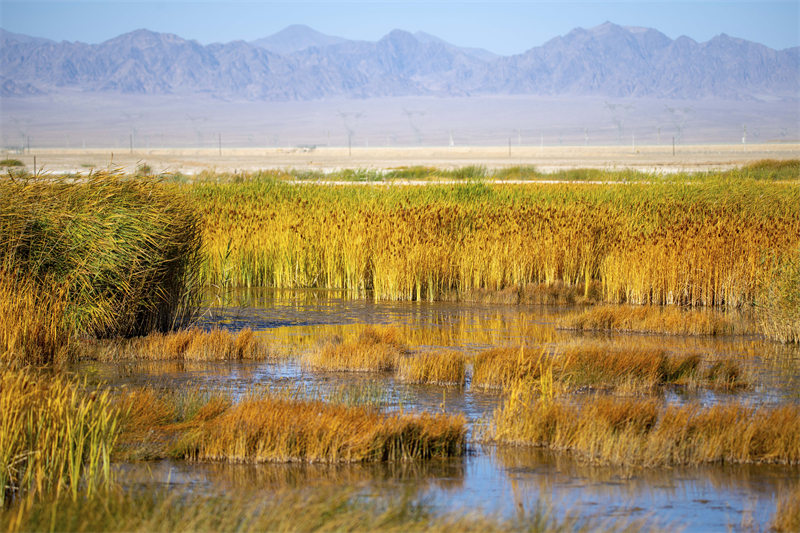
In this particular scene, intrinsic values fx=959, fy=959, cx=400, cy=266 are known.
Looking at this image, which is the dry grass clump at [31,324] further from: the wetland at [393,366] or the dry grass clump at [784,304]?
the dry grass clump at [784,304]

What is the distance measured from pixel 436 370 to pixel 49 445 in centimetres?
425

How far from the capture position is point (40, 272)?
1080cm

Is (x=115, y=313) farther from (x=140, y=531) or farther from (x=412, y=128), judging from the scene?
(x=412, y=128)

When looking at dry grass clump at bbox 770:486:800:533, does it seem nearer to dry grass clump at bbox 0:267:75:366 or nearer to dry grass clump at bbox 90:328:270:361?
dry grass clump at bbox 90:328:270:361

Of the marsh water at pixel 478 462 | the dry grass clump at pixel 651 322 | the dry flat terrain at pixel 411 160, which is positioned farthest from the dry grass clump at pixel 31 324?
the dry flat terrain at pixel 411 160

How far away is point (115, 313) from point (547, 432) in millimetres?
5793

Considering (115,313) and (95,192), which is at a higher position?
(95,192)

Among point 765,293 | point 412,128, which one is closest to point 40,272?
point 765,293

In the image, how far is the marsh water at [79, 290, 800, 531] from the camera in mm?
6383

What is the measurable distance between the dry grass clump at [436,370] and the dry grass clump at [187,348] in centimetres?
204

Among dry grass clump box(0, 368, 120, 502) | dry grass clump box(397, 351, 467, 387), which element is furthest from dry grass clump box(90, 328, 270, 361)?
dry grass clump box(0, 368, 120, 502)

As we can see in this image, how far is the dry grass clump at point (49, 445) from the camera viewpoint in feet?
20.5

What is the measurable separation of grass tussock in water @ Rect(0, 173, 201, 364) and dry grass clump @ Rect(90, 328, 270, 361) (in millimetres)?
444

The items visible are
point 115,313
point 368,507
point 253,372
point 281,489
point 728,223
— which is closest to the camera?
point 368,507
